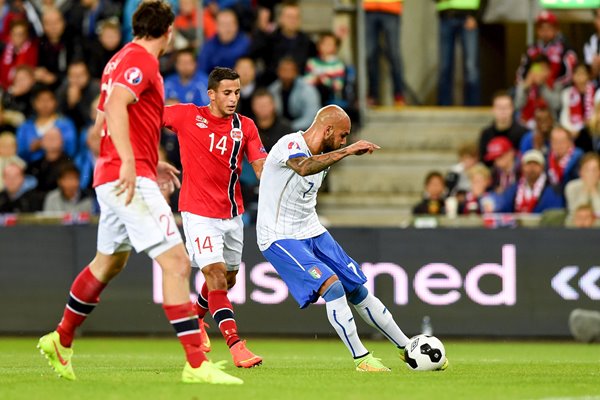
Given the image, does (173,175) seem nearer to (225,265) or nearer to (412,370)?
(225,265)

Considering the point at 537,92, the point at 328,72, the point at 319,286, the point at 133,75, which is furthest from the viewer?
the point at 328,72

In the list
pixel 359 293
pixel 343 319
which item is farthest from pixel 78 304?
pixel 359 293

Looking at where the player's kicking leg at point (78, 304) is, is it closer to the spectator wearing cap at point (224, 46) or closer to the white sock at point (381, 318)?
the white sock at point (381, 318)

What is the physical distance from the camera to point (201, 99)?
60.2 ft

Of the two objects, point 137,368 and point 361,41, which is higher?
point 361,41

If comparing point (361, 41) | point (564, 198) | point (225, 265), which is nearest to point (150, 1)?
point (225, 265)

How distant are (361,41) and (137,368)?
9891 millimetres

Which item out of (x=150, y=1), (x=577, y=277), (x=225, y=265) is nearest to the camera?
(x=150, y=1)

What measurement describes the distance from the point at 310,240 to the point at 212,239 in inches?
38.5

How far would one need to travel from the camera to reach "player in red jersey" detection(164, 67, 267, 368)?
37.7 ft

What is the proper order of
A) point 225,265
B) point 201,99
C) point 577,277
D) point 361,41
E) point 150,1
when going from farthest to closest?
point 361,41 → point 201,99 → point 577,277 → point 225,265 → point 150,1

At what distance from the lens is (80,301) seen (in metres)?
9.41

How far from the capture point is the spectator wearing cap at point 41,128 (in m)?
18.7

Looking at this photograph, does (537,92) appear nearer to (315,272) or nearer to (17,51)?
(17,51)
